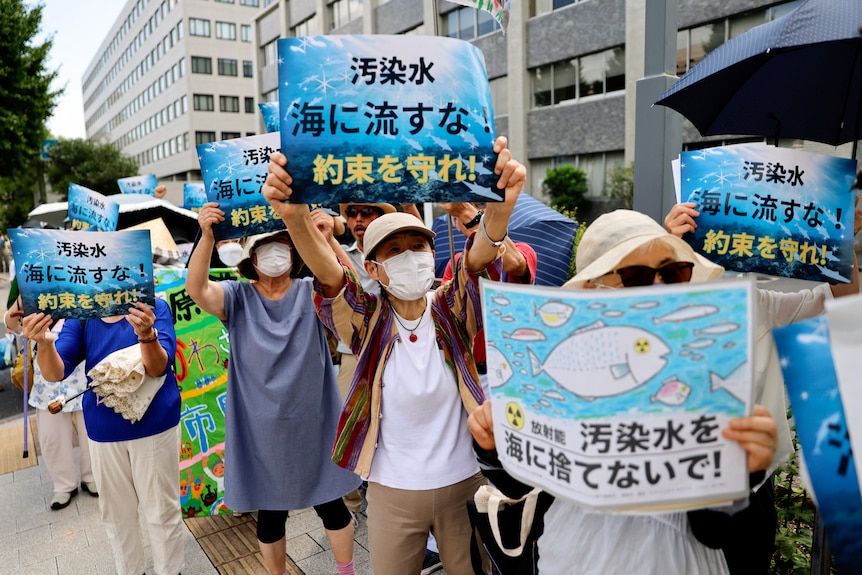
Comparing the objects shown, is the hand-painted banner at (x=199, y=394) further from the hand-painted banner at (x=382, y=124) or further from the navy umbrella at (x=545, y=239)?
the hand-painted banner at (x=382, y=124)

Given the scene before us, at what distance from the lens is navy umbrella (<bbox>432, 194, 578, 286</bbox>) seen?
3340mm

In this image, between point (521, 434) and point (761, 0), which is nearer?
point (521, 434)

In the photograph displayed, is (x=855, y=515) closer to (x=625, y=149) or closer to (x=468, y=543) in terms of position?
(x=468, y=543)

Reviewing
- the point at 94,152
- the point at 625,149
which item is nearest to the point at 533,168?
the point at 625,149

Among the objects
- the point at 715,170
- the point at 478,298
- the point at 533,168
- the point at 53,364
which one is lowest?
the point at 53,364

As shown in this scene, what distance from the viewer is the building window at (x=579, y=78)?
1797 cm

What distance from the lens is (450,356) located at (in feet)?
7.39

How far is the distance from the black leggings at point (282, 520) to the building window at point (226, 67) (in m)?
51.5

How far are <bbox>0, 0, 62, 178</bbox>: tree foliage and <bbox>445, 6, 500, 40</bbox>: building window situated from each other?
1337 cm

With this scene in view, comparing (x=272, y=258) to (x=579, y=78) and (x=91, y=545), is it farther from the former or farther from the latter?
(x=579, y=78)

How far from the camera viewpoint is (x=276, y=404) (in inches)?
114

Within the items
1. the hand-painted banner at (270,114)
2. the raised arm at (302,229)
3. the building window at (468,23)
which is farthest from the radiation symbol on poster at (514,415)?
the building window at (468,23)

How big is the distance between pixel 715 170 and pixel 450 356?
3.92 feet

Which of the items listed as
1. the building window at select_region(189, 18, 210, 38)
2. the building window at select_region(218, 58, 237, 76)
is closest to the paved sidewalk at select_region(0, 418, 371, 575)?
the building window at select_region(218, 58, 237, 76)
